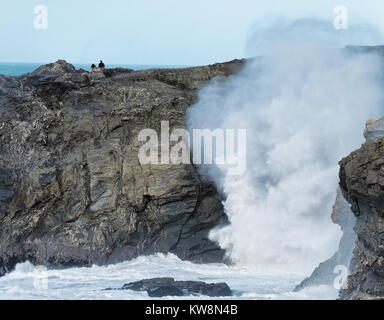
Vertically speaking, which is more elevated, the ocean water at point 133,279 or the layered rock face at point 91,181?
the layered rock face at point 91,181

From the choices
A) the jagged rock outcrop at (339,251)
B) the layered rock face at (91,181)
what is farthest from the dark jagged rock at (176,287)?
the layered rock face at (91,181)

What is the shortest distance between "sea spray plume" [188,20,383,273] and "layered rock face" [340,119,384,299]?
24.2 feet

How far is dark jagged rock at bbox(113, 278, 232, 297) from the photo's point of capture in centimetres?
2439

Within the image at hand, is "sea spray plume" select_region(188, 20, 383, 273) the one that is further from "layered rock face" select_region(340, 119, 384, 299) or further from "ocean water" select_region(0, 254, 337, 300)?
"layered rock face" select_region(340, 119, 384, 299)

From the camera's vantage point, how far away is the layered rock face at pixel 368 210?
19812 mm

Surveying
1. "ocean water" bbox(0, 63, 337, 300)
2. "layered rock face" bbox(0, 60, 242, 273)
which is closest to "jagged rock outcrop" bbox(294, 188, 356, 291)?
"ocean water" bbox(0, 63, 337, 300)

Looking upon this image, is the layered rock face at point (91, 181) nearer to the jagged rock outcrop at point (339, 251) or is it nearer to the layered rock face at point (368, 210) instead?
the jagged rock outcrop at point (339, 251)

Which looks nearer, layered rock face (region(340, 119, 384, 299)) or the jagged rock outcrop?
layered rock face (region(340, 119, 384, 299))

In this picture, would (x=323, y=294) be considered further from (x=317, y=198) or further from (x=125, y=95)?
(x=125, y=95)

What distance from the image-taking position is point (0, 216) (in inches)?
1112

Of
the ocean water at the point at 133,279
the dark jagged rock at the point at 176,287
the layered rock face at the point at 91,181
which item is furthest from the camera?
the layered rock face at the point at 91,181

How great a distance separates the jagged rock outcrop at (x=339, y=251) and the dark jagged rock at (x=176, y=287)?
2621mm

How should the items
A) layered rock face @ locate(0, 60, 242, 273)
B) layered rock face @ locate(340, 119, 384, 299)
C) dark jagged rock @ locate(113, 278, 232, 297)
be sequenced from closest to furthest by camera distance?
layered rock face @ locate(340, 119, 384, 299)
dark jagged rock @ locate(113, 278, 232, 297)
layered rock face @ locate(0, 60, 242, 273)

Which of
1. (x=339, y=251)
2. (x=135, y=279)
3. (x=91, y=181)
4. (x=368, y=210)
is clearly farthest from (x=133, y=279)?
(x=368, y=210)
